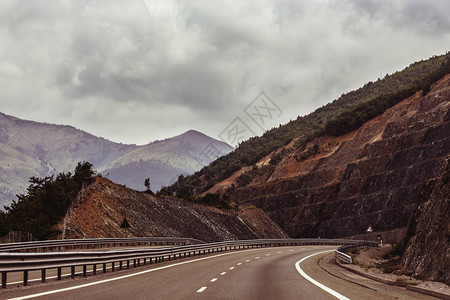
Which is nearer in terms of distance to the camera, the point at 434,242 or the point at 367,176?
the point at 434,242

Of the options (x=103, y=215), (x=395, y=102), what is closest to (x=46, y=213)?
(x=103, y=215)

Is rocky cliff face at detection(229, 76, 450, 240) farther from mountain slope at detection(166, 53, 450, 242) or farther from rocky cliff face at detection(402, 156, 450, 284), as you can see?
rocky cliff face at detection(402, 156, 450, 284)

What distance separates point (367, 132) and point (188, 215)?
1657 inches

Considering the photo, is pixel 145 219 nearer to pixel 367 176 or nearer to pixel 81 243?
pixel 81 243

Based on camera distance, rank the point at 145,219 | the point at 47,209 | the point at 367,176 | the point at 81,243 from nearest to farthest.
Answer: the point at 81,243 < the point at 47,209 < the point at 145,219 < the point at 367,176

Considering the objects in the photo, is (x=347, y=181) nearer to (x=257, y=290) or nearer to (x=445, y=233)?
(x=445, y=233)

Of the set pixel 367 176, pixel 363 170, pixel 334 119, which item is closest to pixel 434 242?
pixel 367 176

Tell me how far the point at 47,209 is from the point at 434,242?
36799mm

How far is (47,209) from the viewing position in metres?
46.1

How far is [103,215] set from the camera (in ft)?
159

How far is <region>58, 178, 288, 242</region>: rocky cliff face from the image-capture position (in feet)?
151

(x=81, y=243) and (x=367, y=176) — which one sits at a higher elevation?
(x=367, y=176)

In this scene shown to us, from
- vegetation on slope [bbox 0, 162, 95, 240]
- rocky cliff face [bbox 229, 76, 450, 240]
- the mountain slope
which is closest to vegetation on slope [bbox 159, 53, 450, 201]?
the mountain slope

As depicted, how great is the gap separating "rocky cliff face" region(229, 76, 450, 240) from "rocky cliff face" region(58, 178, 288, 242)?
9252 mm
